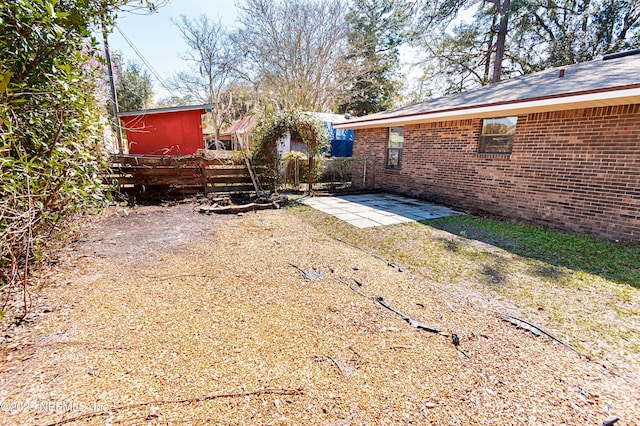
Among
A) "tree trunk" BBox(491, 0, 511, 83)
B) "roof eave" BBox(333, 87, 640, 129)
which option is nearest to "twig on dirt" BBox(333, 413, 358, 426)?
"roof eave" BBox(333, 87, 640, 129)

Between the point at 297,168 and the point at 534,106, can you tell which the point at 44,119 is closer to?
the point at 534,106

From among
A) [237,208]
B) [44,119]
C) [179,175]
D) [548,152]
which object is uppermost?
[44,119]

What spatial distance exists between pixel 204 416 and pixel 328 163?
11011 mm

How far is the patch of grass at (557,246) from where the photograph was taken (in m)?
3.85

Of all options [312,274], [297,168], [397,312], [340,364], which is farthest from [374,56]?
[340,364]

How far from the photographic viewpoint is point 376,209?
743 centimetres

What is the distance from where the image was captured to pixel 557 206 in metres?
5.84

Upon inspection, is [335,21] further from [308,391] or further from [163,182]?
[308,391]

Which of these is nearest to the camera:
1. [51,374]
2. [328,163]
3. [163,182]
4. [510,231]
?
[51,374]

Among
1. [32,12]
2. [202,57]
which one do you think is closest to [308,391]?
[32,12]

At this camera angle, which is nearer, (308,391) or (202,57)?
(308,391)

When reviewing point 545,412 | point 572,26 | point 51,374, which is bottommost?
point 545,412

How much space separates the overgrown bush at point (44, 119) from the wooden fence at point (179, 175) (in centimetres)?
472

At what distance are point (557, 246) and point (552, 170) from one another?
80.5 inches
